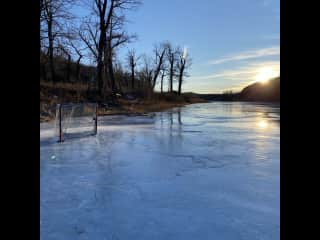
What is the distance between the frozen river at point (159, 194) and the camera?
1769 mm

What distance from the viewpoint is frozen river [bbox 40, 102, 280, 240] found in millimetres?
1769

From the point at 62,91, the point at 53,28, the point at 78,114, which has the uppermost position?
the point at 53,28

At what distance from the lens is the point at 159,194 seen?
2.43 m

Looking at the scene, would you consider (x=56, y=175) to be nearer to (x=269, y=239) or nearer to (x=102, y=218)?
(x=102, y=218)

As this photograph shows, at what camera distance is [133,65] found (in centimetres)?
3500

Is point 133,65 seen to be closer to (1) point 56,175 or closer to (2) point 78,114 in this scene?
(2) point 78,114

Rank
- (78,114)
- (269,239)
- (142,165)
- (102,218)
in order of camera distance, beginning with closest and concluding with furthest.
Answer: (269,239) → (102,218) → (142,165) → (78,114)

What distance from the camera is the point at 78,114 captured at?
9.16 meters
